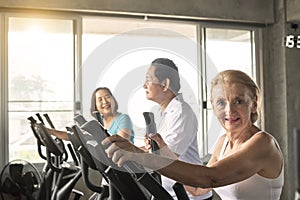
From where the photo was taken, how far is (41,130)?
322cm

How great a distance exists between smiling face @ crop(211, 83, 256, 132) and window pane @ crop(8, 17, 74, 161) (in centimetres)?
315

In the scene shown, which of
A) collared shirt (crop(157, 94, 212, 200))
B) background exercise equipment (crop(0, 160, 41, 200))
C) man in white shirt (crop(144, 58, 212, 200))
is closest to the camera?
man in white shirt (crop(144, 58, 212, 200))

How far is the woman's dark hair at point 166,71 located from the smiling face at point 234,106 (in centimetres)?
17

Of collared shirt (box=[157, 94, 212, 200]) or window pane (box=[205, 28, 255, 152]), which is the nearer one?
collared shirt (box=[157, 94, 212, 200])

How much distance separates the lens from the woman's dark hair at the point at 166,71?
1.55 metres

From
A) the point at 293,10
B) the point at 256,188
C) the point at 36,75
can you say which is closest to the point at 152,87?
the point at 256,188

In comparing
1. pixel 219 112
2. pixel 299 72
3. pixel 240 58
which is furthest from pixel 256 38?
pixel 219 112

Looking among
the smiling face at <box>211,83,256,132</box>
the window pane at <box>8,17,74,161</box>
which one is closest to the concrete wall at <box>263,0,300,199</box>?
the window pane at <box>8,17,74,161</box>

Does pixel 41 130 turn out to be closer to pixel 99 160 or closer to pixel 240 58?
pixel 99 160

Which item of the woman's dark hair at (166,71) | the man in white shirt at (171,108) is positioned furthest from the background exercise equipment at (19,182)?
the woman's dark hair at (166,71)

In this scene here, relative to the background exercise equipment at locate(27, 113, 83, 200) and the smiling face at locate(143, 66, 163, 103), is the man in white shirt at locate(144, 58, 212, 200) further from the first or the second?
the background exercise equipment at locate(27, 113, 83, 200)

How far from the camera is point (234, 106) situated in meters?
1.62

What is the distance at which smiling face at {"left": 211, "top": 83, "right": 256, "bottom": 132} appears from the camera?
161 centimetres

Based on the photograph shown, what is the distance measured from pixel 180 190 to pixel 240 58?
403 cm
